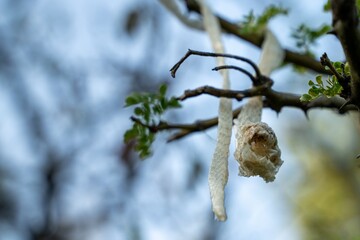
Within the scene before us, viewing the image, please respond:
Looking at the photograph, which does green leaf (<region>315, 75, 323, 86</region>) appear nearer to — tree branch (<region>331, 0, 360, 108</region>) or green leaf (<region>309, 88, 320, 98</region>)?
green leaf (<region>309, 88, 320, 98</region>)

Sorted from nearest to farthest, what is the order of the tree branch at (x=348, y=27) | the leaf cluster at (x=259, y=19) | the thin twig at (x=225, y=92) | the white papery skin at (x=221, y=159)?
the tree branch at (x=348, y=27), the white papery skin at (x=221, y=159), the thin twig at (x=225, y=92), the leaf cluster at (x=259, y=19)

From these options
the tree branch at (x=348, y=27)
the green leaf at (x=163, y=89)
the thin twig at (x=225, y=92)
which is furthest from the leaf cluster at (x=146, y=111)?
the tree branch at (x=348, y=27)

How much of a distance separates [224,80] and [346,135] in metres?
4.81

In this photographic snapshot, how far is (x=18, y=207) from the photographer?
10.6ft

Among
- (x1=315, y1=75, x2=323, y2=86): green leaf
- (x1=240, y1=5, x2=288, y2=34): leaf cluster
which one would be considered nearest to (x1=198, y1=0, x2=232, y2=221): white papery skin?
(x1=315, y1=75, x2=323, y2=86): green leaf

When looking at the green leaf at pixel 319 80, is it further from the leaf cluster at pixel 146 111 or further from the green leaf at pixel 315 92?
the leaf cluster at pixel 146 111

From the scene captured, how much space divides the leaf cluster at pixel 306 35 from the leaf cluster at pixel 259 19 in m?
0.05

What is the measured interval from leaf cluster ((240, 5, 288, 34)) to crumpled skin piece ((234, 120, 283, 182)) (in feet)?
1.57

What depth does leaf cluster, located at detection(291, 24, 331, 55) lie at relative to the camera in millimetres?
1133

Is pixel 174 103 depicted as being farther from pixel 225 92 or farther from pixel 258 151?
pixel 258 151

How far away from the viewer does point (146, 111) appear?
101 centimetres

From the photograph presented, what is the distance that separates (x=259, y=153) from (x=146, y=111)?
385mm

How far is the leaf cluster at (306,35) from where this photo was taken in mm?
1133

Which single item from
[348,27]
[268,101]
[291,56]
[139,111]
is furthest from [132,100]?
[348,27]
